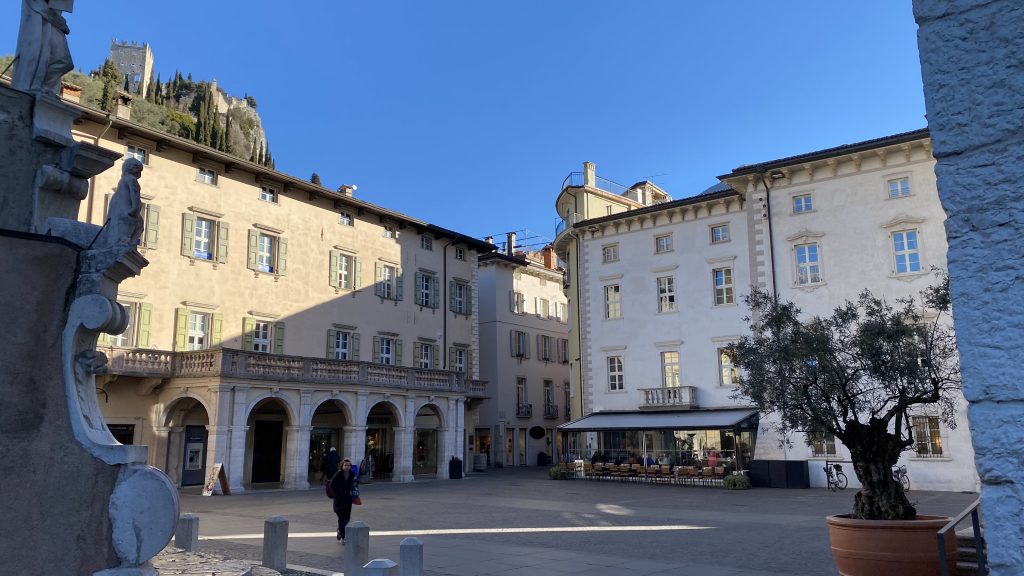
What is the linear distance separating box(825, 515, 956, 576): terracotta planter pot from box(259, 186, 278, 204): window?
93.2 ft

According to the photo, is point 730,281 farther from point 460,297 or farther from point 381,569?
point 381,569

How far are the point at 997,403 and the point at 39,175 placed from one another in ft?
21.6

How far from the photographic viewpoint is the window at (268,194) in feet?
105

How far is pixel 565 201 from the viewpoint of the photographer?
141 feet

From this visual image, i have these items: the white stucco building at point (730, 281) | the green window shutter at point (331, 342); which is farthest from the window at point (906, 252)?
the green window shutter at point (331, 342)

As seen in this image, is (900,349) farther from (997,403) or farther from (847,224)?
(847,224)

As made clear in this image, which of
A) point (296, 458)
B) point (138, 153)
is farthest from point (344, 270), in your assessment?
point (138, 153)

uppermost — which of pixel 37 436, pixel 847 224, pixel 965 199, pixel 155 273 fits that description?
pixel 847 224

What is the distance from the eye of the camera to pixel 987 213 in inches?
93.9

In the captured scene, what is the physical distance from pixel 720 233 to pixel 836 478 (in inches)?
458

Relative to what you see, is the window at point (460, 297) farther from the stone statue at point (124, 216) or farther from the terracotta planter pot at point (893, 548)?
the stone statue at point (124, 216)

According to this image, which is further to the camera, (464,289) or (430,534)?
(464,289)

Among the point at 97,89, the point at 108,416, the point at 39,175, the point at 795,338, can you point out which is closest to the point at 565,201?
the point at 108,416

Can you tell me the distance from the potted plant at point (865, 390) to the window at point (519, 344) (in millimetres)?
36323
